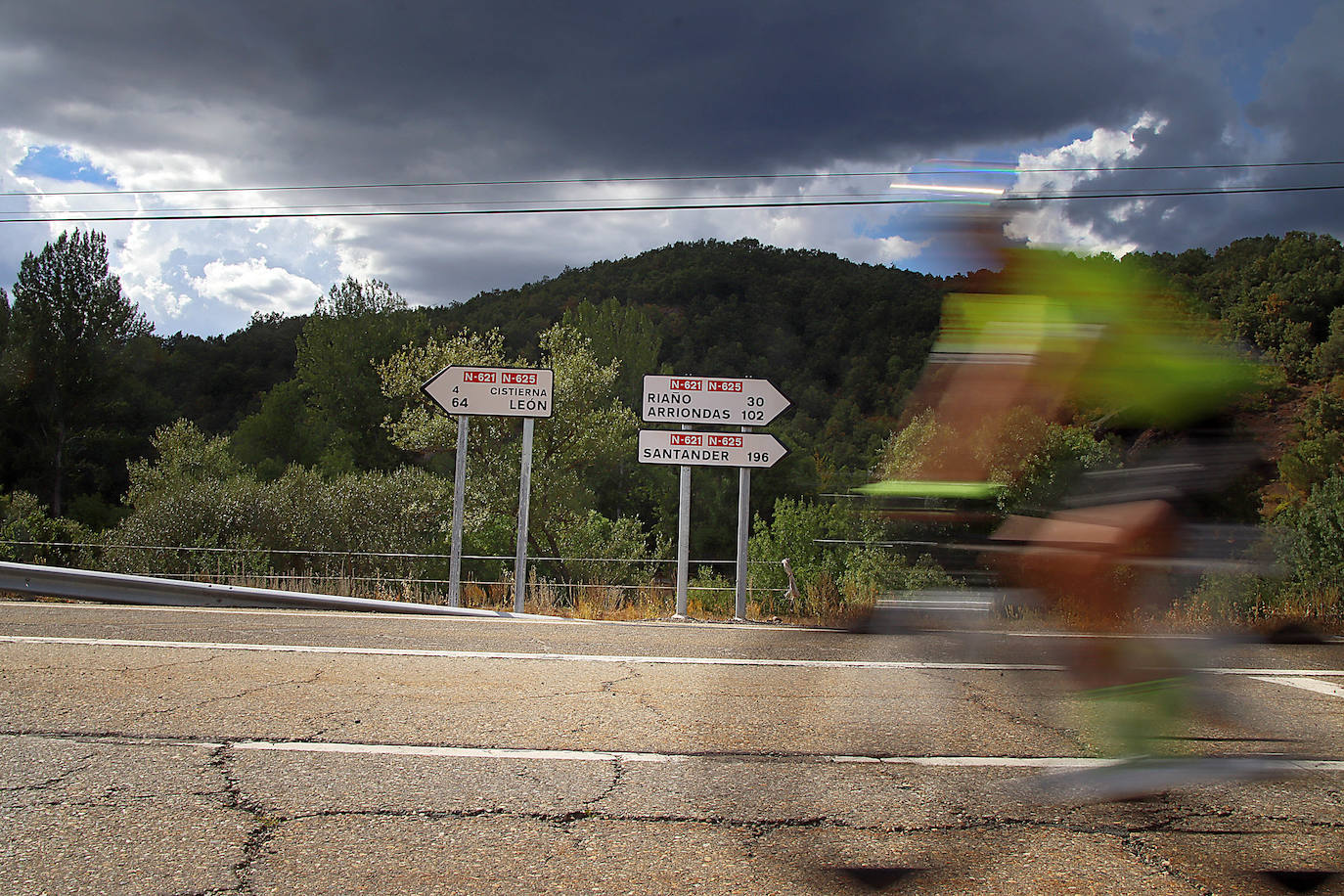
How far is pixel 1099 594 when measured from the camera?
2963mm

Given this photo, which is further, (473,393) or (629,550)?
(629,550)

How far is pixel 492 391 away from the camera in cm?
1098

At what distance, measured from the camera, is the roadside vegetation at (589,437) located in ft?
12.1

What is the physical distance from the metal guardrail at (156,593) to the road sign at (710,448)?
2.86 m

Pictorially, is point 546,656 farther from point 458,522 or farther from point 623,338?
point 623,338

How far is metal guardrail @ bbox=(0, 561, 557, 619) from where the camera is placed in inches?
331

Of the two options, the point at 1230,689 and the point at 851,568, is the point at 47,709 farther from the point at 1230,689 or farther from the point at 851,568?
the point at 851,568

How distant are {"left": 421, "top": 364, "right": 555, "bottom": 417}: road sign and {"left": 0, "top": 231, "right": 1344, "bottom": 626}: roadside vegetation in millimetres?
2276

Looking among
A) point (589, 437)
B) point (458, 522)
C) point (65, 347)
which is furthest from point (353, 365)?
point (458, 522)

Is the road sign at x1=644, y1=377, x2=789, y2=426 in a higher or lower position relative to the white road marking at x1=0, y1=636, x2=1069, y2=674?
higher

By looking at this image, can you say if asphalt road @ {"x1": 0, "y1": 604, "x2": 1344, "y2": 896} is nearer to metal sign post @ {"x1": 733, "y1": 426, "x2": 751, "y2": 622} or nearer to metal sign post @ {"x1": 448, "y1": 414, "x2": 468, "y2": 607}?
metal sign post @ {"x1": 733, "y1": 426, "x2": 751, "y2": 622}

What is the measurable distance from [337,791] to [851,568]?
6.78 m

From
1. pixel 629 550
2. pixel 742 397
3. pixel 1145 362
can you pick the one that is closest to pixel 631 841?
pixel 1145 362

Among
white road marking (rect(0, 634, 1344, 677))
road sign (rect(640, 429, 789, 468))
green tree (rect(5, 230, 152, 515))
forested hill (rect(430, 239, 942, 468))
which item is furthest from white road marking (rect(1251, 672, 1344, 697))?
green tree (rect(5, 230, 152, 515))
